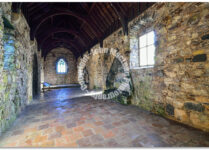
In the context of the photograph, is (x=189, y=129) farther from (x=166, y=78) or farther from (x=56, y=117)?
(x=56, y=117)

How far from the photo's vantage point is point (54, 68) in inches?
475

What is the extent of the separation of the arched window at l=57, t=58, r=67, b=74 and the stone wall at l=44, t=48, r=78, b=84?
1.23 ft

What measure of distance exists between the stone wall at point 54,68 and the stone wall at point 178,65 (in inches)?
Result: 426

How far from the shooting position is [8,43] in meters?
2.42

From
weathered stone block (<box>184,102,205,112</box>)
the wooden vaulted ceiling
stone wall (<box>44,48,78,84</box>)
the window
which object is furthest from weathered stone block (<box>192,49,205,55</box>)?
stone wall (<box>44,48,78,84</box>)

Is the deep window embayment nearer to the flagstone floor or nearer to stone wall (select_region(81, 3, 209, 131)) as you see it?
stone wall (select_region(81, 3, 209, 131))

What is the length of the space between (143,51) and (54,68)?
444 inches

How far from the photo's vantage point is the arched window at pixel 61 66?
12.3 meters

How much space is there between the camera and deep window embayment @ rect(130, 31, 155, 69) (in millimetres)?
3199

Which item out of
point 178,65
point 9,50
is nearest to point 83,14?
point 9,50

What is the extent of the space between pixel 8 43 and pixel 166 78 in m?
4.04

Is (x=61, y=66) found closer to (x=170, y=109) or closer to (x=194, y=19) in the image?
(x=170, y=109)

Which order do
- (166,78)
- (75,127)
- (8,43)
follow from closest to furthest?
(75,127), (8,43), (166,78)

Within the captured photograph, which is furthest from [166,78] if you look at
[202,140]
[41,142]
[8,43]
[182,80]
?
[8,43]
